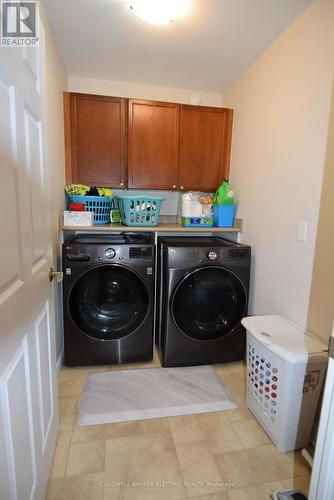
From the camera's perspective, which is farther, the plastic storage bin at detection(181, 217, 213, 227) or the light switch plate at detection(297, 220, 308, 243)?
the plastic storage bin at detection(181, 217, 213, 227)

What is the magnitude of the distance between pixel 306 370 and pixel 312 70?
1599 millimetres

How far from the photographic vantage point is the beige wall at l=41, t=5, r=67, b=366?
1671 mm

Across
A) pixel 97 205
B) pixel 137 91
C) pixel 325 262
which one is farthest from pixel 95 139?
pixel 325 262

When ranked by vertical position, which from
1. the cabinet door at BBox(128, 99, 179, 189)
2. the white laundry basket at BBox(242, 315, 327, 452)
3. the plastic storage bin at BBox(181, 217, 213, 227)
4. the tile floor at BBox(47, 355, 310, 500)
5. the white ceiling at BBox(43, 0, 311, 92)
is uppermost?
the white ceiling at BBox(43, 0, 311, 92)

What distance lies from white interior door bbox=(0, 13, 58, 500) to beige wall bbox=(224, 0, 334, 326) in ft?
4.52

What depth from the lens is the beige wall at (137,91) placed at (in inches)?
93.1

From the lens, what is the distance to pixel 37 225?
104cm

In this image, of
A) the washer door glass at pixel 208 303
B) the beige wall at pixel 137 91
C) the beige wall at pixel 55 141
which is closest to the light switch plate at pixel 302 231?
the washer door glass at pixel 208 303

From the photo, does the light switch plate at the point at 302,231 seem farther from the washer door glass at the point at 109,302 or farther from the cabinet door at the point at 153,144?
the cabinet door at the point at 153,144

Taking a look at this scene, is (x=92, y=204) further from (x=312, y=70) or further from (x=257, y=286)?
(x=312, y=70)

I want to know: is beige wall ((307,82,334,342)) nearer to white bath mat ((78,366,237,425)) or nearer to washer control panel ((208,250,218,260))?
washer control panel ((208,250,218,260))

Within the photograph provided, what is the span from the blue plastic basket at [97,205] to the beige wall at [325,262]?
1.56 meters

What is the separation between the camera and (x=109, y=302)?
6.61ft

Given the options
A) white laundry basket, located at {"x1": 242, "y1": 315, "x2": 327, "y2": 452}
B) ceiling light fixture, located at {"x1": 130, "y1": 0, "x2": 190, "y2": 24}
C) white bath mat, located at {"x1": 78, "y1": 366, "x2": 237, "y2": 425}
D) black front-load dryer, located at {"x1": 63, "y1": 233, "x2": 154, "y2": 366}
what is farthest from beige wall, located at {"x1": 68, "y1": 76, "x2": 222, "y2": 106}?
white bath mat, located at {"x1": 78, "y1": 366, "x2": 237, "y2": 425}
